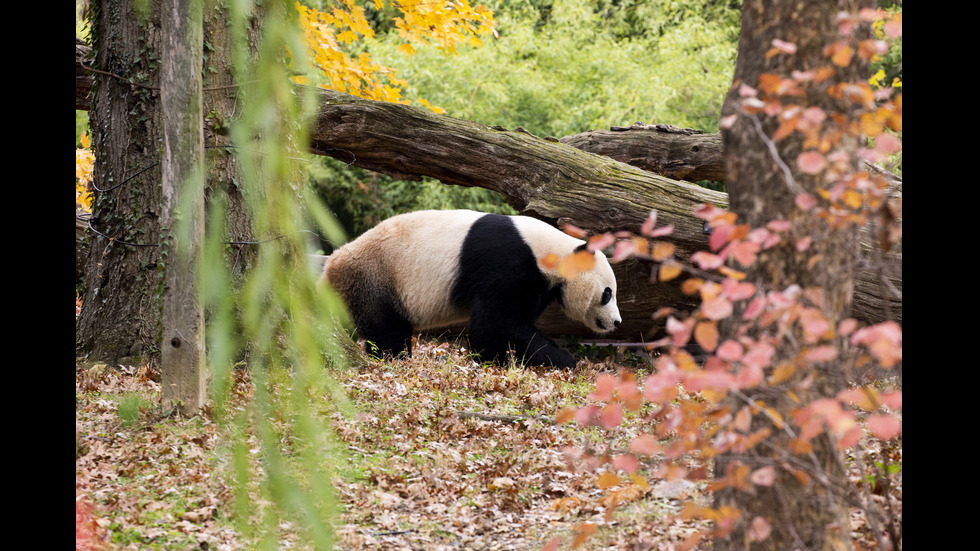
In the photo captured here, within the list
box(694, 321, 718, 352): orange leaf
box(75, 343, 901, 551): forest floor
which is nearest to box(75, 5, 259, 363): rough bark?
box(75, 343, 901, 551): forest floor

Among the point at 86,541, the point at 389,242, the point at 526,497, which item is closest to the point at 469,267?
the point at 389,242

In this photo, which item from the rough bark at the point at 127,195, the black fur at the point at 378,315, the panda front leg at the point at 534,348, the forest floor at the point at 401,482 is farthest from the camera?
the black fur at the point at 378,315

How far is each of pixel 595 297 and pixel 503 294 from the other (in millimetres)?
1062

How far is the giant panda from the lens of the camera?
813 centimetres

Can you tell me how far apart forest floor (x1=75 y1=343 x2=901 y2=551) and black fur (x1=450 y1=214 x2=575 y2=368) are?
194 centimetres

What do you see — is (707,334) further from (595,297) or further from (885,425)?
(595,297)

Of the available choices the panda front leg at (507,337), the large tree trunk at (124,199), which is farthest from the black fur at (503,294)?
the large tree trunk at (124,199)

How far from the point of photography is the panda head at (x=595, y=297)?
8.46 meters

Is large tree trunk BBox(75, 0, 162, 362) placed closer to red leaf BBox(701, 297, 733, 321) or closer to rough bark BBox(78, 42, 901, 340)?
rough bark BBox(78, 42, 901, 340)

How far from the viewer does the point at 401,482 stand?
4.66 meters

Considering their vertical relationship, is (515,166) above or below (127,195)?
above

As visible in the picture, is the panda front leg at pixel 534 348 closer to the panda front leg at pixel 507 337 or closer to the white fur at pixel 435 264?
the panda front leg at pixel 507 337

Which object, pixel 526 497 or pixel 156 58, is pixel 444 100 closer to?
pixel 156 58

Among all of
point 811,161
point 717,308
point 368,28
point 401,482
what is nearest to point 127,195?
point 401,482
